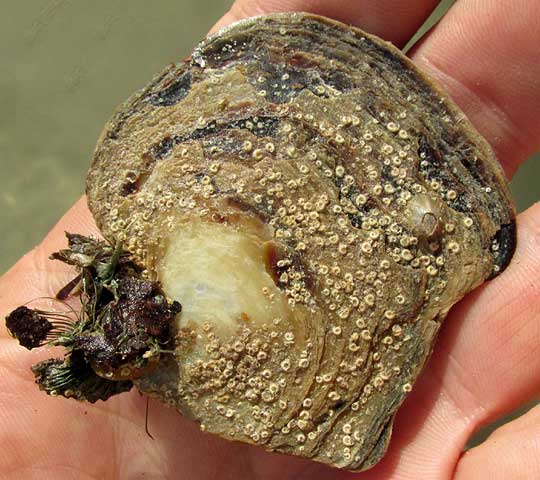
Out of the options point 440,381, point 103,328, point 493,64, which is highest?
point 493,64

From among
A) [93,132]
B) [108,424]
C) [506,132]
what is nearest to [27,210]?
[93,132]

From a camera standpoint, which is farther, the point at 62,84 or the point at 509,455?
the point at 62,84

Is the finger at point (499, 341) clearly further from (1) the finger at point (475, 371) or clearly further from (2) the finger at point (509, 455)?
(2) the finger at point (509, 455)

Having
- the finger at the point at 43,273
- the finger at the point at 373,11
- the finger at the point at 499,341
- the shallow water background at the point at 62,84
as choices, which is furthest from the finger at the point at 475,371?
the shallow water background at the point at 62,84

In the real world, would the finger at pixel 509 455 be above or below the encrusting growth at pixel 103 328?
above

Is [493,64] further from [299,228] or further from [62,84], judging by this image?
[62,84]

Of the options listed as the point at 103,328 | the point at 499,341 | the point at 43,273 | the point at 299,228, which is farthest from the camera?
the point at 43,273

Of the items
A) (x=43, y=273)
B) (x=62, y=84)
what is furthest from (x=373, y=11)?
(x=62, y=84)

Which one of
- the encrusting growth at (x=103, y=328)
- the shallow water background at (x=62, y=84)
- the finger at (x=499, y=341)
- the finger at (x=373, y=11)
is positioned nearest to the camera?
the encrusting growth at (x=103, y=328)

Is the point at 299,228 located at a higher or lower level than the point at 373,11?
lower

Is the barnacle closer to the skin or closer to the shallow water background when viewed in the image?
the skin
